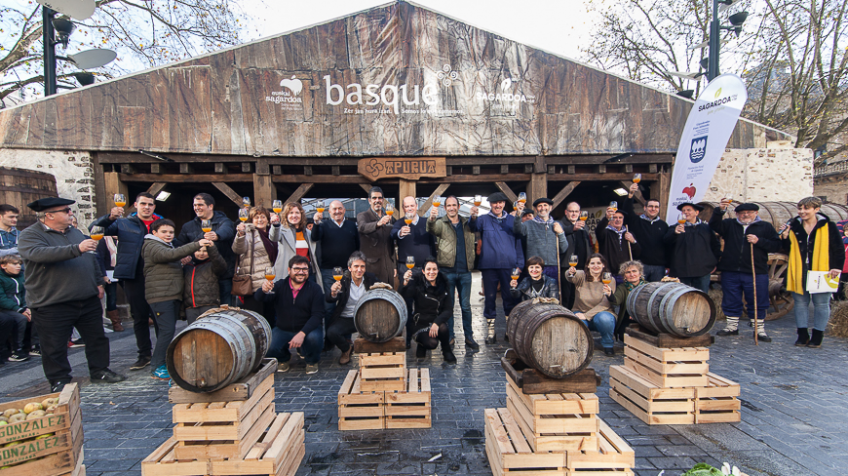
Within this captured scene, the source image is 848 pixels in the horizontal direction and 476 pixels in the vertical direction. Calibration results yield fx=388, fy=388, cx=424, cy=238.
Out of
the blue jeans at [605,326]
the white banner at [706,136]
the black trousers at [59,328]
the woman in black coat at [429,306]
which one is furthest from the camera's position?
the white banner at [706,136]

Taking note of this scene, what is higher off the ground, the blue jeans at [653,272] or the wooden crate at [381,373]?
the blue jeans at [653,272]

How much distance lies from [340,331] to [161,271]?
212 centimetres

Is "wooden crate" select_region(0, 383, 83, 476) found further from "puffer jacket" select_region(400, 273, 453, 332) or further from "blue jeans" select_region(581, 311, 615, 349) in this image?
"blue jeans" select_region(581, 311, 615, 349)

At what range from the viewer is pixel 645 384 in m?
3.36

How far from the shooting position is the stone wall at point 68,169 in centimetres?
736

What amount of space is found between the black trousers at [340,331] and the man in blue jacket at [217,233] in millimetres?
1361

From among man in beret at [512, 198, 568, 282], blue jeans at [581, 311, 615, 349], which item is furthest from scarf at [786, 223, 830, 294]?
man in beret at [512, 198, 568, 282]

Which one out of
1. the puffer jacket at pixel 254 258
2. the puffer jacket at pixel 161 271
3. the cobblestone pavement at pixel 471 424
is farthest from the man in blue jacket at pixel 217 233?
the cobblestone pavement at pixel 471 424

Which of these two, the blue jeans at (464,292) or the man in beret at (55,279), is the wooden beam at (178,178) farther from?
the blue jeans at (464,292)

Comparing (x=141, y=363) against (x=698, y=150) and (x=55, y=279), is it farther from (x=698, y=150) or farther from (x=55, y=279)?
(x=698, y=150)

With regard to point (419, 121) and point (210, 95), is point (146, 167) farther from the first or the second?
point (419, 121)

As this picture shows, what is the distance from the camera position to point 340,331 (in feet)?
15.8

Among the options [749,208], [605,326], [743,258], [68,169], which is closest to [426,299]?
[605,326]

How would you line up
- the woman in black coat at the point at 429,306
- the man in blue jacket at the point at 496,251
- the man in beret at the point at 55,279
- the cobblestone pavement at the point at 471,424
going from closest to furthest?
1. the cobblestone pavement at the point at 471,424
2. the man in beret at the point at 55,279
3. the woman in black coat at the point at 429,306
4. the man in blue jacket at the point at 496,251
